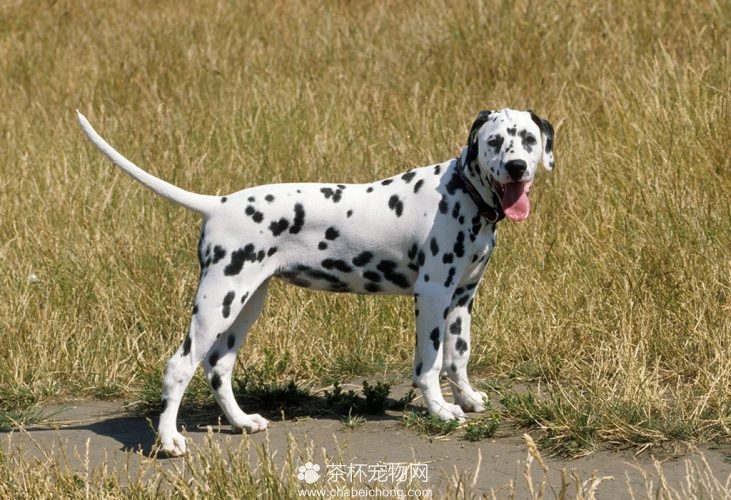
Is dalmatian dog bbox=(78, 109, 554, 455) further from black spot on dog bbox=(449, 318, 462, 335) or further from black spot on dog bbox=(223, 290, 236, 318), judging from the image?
black spot on dog bbox=(449, 318, 462, 335)

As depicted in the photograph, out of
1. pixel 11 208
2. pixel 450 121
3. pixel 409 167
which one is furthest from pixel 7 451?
pixel 450 121

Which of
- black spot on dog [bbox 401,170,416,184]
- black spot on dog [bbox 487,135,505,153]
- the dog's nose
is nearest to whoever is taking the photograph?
the dog's nose

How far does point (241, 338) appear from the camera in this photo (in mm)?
5895

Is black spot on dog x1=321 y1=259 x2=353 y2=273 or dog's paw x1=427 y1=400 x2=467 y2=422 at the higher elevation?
black spot on dog x1=321 y1=259 x2=353 y2=273

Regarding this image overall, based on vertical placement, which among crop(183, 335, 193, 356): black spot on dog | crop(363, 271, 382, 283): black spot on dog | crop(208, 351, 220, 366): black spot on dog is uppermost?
crop(363, 271, 382, 283): black spot on dog

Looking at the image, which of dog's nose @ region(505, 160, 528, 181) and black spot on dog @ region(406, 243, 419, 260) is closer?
dog's nose @ region(505, 160, 528, 181)

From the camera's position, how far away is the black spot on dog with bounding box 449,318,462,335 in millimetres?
5957

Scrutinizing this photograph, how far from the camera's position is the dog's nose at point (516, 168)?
5.40 meters

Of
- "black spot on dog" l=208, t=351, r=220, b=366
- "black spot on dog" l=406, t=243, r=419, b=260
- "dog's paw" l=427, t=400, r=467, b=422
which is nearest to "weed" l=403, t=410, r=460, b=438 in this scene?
"dog's paw" l=427, t=400, r=467, b=422

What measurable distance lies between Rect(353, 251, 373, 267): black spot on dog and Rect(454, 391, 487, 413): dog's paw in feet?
2.78

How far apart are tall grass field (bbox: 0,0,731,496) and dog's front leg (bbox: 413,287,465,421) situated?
35cm

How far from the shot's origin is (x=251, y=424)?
5805 mm

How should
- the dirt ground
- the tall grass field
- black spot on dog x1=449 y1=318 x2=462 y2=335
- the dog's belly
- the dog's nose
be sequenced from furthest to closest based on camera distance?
the tall grass field
black spot on dog x1=449 y1=318 x2=462 y2=335
the dog's belly
the dog's nose
the dirt ground

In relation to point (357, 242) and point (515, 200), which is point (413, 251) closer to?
point (357, 242)
